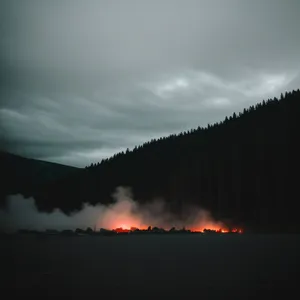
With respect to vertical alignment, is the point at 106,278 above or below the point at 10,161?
below

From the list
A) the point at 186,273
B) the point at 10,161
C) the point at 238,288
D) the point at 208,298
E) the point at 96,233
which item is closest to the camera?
the point at 10,161

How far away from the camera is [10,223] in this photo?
22891 mm

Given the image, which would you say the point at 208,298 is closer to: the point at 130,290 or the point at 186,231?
the point at 130,290

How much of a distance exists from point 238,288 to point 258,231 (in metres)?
179

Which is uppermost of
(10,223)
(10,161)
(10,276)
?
(10,161)

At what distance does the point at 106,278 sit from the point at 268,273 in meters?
17.7

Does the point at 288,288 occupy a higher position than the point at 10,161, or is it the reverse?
the point at 10,161

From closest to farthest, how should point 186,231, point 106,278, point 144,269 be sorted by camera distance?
point 106,278
point 144,269
point 186,231

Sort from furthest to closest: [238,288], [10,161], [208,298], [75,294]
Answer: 1. [238,288]
2. [75,294]
3. [208,298]
4. [10,161]

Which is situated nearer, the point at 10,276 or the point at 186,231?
the point at 10,276

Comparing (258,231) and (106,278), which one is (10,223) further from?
(258,231)

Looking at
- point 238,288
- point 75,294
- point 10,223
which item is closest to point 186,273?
point 238,288

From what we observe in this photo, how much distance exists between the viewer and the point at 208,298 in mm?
26953

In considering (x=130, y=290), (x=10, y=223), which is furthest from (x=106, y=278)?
(x=10, y=223)
